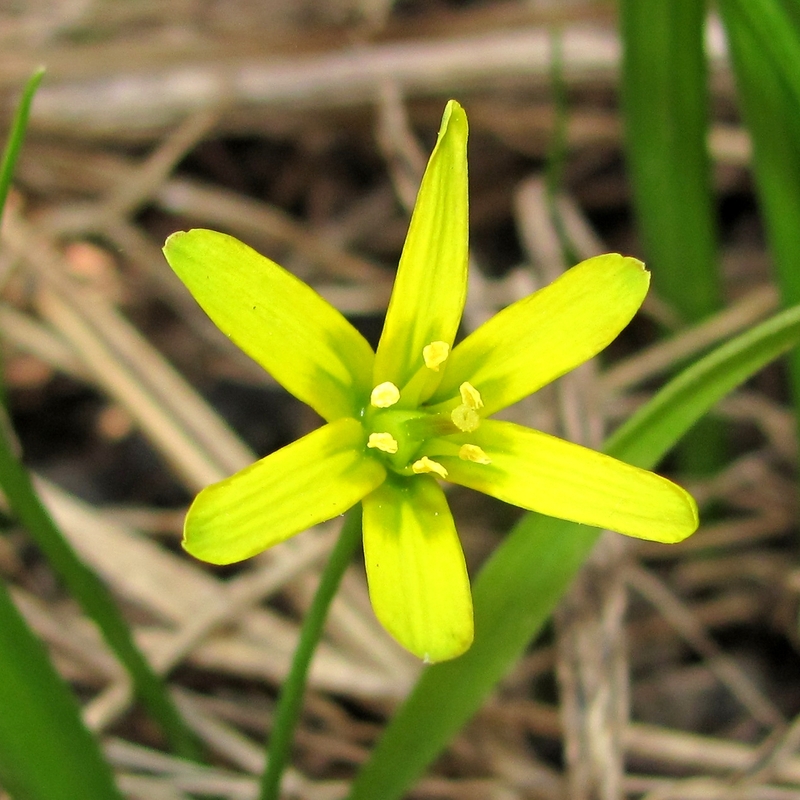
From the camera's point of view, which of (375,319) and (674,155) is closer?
(674,155)

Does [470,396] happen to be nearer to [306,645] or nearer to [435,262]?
[435,262]

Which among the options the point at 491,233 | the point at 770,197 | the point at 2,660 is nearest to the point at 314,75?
the point at 491,233

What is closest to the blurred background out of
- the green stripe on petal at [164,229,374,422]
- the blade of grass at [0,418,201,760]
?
the blade of grass at [0,418,201,760]

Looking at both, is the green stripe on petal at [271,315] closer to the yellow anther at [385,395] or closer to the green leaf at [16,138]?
the yellow anther at [385,395]

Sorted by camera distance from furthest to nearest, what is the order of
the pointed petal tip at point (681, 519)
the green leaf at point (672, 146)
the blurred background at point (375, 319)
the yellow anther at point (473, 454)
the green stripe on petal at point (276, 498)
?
the blurred background at point (375, 319)
the green leaf at point (672, 146)
the yellow anther at point (473, 454)
the pointed petal tip at point (681, 519)
the green stripe on petal at point (276, 498)

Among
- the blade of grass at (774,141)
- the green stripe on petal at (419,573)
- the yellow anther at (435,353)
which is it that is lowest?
the green stripe on petal at (419,573)

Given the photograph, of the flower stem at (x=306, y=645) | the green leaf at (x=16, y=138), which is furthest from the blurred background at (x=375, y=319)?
the green leaf at (x=16, y=138)

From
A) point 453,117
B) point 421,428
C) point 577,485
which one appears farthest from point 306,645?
point 453,117
